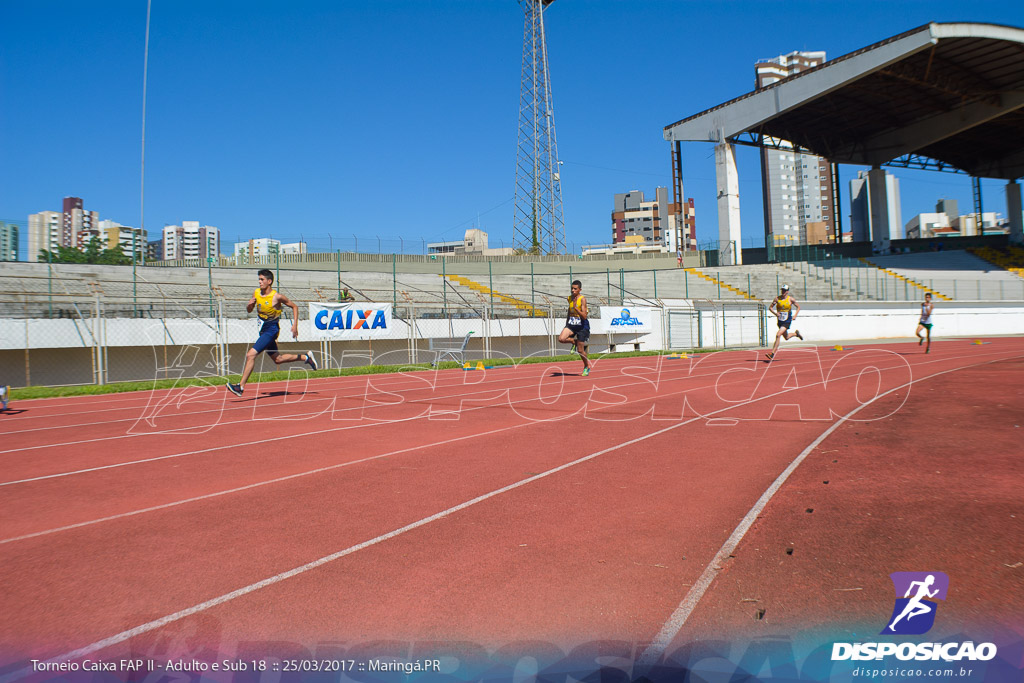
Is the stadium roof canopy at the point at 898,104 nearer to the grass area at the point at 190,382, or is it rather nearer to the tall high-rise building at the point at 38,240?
the grass area at the point at 190,382

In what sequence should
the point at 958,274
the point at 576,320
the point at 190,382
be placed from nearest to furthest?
the point at 576,320
the point at 190,382
the point at 958,274

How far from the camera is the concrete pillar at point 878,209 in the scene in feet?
165

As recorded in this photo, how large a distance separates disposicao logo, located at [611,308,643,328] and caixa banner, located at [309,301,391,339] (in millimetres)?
10934

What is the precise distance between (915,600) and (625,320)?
26.5m

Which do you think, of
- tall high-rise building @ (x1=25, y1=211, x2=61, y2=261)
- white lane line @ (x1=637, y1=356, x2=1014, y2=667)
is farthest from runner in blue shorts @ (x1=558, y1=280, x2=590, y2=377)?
tall high-rise building @ (x1=25, y1=211, x2=61, y2=261)

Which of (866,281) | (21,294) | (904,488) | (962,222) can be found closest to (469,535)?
(904,488)

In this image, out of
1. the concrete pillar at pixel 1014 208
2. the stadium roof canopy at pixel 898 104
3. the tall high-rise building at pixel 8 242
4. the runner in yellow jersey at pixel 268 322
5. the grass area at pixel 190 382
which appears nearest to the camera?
the runner in yellow jersey at pixel 268 322

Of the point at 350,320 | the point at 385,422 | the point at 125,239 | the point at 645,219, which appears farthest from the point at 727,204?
the point at 125,239

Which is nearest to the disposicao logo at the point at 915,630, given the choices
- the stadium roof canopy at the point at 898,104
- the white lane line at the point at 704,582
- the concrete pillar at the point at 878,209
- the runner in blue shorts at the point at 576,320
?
the white lane line at the point at 704,582

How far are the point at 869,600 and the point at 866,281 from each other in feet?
147

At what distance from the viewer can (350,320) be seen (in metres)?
20.5

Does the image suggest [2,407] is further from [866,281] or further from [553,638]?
[866,281]

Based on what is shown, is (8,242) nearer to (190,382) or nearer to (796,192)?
(190,382)

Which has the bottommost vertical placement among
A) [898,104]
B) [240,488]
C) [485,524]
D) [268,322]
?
[485,524]
